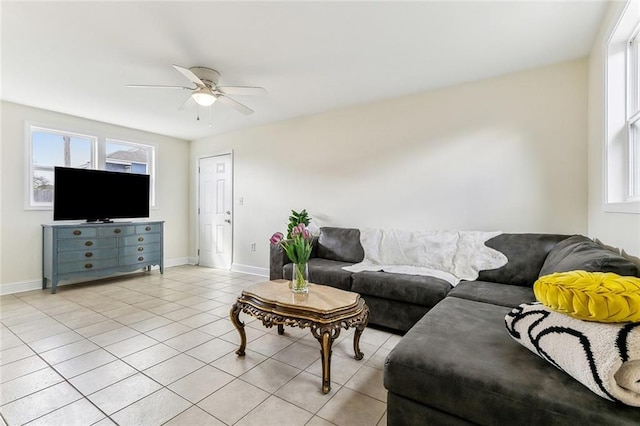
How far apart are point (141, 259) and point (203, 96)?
3.12m

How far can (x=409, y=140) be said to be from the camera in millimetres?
3389

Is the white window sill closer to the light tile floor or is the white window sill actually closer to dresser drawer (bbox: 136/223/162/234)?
the light tile floor

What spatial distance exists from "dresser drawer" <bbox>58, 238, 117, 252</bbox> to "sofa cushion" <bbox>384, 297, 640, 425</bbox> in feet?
14.4

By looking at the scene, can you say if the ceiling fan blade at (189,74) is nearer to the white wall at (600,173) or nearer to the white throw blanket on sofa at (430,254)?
the white throw blanket on sofa at (430,254)

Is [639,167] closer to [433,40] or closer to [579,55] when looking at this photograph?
[579,55]

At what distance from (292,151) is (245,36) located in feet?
7.09

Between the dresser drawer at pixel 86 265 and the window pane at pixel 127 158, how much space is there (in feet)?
4.86

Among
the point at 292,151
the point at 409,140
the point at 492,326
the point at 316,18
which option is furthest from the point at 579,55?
the point at 292,151

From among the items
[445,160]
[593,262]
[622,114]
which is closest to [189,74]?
[445,160]

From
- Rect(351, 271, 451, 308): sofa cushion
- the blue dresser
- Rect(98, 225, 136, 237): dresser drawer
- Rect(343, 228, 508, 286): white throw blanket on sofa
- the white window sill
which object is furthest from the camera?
Rect(98, 225, 136, 237): dresser drawer

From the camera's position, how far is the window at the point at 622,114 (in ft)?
5.94

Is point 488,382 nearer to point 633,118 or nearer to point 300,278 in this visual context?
point 300,278

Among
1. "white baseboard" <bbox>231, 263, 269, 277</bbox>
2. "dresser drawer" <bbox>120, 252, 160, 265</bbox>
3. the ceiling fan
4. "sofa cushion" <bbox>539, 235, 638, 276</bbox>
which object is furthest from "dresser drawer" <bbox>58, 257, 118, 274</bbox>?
"sofa cushion" <bbox>539, 235, 638, 276</bbox>

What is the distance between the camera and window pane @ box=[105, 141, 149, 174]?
4.63 metres
